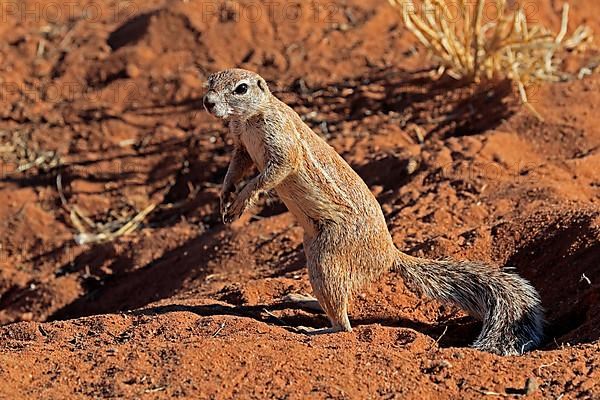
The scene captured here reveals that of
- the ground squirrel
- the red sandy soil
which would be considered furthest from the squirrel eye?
the red sandy soil

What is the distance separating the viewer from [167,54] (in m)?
10.5

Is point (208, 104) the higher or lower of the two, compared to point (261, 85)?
lower

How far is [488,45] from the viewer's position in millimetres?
8648

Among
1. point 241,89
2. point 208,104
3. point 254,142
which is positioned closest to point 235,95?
point 241,89

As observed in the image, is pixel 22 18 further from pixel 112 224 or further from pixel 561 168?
pixel 561 168

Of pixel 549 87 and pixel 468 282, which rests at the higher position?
pixel 549 87

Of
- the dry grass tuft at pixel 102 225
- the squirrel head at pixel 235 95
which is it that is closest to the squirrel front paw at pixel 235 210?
the squirrel head at pixel 235 95

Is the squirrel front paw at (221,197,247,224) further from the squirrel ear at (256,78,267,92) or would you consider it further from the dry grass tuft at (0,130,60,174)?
the dry grass tuft at (0,130,60,174)

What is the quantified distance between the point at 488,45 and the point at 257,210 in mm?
2770

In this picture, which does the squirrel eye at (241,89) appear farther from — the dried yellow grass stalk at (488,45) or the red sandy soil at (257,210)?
the dried yellow grass stalk at (488,45)

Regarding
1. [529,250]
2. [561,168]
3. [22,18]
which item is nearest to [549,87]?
[561,168]

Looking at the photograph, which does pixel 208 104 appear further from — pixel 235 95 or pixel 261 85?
pixel 261 85

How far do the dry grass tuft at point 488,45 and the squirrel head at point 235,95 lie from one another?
3.23m

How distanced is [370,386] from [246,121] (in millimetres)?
2046
